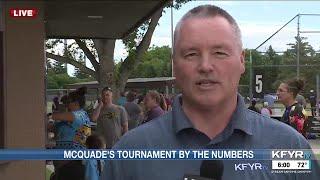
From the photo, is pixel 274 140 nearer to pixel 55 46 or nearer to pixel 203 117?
pixel 203 117

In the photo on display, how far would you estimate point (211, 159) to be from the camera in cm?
128

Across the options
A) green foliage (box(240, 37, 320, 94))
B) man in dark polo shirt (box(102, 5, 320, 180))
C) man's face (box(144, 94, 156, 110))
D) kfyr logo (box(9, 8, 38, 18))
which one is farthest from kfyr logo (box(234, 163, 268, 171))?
man's face (box(144, 94, 156, 110))

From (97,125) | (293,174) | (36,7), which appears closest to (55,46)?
(97,125)

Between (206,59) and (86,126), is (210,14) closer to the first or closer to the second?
(206,59)

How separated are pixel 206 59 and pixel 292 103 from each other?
11.8 ft

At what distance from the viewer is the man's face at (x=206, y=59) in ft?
4.33

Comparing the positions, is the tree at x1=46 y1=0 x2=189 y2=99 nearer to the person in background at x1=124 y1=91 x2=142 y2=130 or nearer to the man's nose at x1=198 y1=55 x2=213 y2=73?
the person in background at x1=124 y1=91 x2=142 y2=130

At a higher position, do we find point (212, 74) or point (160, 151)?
point (212, 74)

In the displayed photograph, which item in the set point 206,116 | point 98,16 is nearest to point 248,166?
point 206,116

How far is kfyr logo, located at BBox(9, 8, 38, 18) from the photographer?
15.8ft

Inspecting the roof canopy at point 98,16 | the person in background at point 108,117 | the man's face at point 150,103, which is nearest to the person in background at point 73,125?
the person in background at point 108,117

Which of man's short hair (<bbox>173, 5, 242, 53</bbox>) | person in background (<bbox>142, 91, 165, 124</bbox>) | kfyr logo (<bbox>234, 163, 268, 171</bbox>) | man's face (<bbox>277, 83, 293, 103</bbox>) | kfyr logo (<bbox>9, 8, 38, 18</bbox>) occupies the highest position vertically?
kfyr logo (<bbox>9, 8, 38, 18</bbox>)

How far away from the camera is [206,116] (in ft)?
4.44

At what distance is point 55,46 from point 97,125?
262 inches
